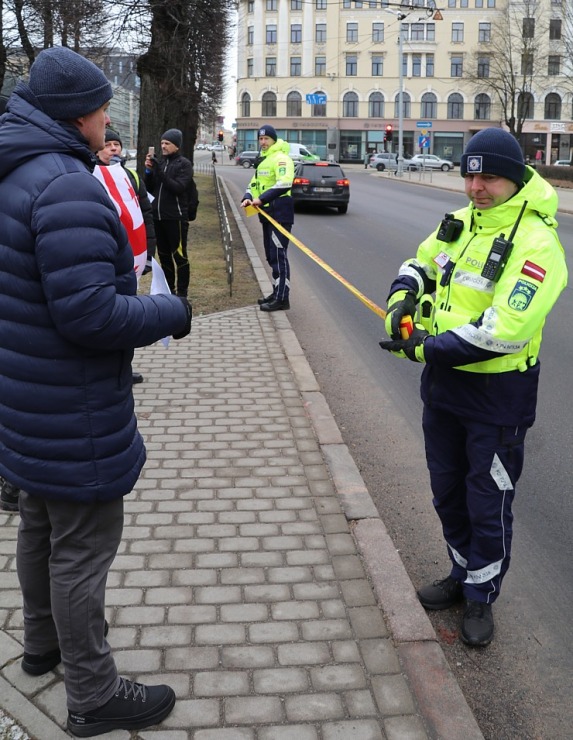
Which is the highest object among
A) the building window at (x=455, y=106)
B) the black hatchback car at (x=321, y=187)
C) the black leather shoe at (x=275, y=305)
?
the building window at (x=455, y=106)

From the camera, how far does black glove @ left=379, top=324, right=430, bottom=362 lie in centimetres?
316

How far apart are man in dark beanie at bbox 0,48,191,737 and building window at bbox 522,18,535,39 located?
7053cm

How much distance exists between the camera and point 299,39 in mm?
78938

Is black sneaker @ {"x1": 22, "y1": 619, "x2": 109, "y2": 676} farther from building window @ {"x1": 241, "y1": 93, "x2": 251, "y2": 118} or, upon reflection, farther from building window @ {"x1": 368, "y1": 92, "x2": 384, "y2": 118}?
building window @ {"x1": 241, "y1": 93, "x2": 251, "y2": 118}

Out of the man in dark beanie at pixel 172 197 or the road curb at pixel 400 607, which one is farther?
the man in dark beanie at pixel 172 197

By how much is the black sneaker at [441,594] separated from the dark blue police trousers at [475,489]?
0.21 feet

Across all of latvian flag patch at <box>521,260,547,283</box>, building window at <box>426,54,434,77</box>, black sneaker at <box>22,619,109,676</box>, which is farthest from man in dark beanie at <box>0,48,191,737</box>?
building window at <box>426,54,434,77</box>

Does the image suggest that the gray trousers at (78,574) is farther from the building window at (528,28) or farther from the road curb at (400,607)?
the building window at (528,28)

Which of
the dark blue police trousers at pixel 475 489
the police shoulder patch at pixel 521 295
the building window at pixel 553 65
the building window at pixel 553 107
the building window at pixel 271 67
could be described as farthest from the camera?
the building window at pixel 271 67

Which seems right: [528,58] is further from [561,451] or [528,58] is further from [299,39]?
[561,451]

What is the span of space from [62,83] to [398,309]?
1.60m

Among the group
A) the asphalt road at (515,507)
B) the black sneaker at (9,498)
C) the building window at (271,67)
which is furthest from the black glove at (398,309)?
the building window at (271,67)

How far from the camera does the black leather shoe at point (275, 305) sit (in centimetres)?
941

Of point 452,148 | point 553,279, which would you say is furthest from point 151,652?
point 452,148
